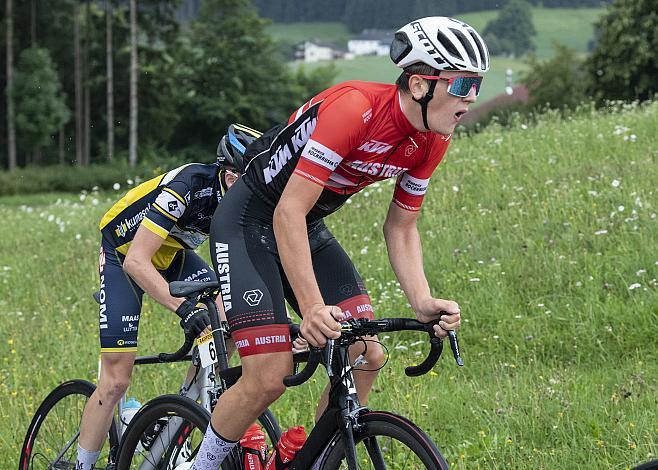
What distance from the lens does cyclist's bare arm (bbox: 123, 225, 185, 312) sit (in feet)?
15.9

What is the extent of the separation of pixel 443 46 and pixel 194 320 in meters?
1.85

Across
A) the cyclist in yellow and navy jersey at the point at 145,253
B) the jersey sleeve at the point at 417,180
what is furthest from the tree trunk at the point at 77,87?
the jersey sleeve at the point at 417,180

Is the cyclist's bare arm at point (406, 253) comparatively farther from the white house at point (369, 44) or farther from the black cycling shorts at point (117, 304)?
the white house at point (369, 44)

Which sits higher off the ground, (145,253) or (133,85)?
(145,253)

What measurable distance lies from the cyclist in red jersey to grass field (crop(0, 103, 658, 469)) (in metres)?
1.33

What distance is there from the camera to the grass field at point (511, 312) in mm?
5684

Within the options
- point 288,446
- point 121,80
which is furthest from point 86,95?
point 288,446

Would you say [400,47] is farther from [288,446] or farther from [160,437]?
[160,437]

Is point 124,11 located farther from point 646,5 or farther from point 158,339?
point 158,339

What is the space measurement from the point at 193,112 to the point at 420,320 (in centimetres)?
7406

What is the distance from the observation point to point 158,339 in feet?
28.2

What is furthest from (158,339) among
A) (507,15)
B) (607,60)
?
(507,15)

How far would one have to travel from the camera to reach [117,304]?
5402 mm

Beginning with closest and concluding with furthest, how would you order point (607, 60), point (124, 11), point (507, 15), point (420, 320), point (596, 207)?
point (420, 320) → point (596, 207) → point (607, 60) → point (124, 11) → point (507, 15)
